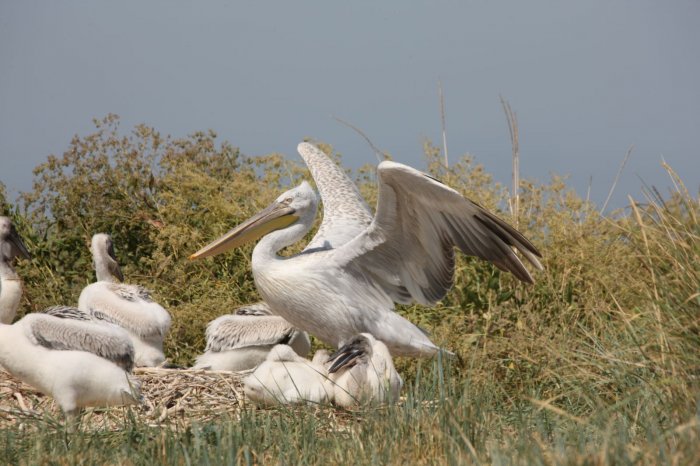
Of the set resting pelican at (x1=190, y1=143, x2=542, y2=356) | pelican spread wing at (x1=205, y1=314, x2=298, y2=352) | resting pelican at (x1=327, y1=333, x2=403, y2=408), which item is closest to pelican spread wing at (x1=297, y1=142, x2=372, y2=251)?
resting pelican at (x1=190, y1=143, x2=542, y2=356)

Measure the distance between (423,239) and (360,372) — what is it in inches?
48.3

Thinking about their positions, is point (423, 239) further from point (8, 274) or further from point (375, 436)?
point (8, 274)

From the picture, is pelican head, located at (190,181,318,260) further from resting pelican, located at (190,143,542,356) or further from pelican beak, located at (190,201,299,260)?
resting pelican, located at (190,143,542,356)

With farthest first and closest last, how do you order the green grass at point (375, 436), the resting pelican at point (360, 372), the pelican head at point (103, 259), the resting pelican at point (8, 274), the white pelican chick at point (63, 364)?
the pelican head at point (103, 259), the resting pelican at point (8, 274), the white pelican chick at point (63, 364), the resting pelican at point (360, 372), the green grass at point (375, 436)

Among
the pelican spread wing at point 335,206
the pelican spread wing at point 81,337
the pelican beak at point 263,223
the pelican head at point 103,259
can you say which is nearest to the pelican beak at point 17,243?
the pelican head at point 103,259

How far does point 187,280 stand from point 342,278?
3146 millimetres

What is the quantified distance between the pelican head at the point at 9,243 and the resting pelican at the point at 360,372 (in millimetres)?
3072

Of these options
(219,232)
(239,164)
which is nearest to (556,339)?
(219,232)

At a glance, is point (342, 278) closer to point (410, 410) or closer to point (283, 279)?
point (283, 279)

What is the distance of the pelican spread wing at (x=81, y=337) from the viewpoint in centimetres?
580

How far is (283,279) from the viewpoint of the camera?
6.41 metres

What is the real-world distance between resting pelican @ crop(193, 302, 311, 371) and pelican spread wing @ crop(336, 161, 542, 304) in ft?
2.91

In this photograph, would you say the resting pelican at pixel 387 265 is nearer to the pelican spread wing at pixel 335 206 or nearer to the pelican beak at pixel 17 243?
the pelican spread wing at pixel 335 206

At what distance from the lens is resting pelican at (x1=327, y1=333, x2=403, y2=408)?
5297 mm
